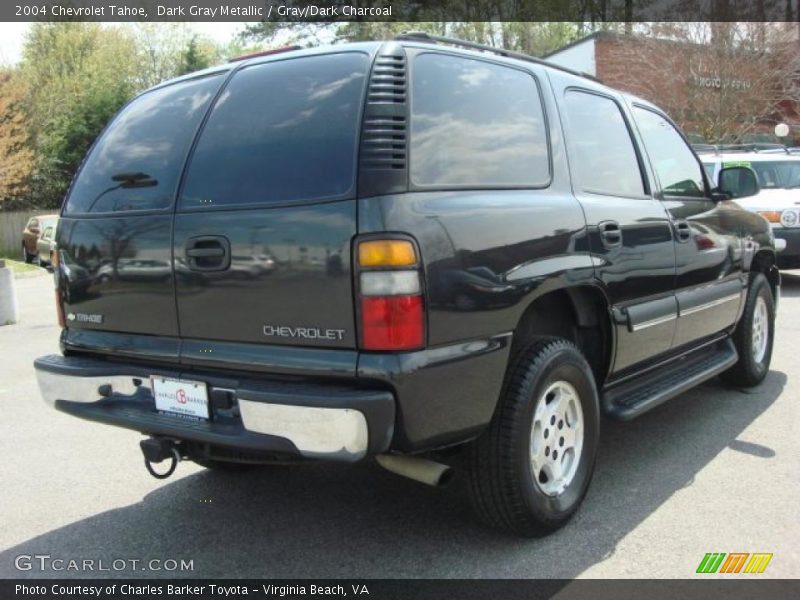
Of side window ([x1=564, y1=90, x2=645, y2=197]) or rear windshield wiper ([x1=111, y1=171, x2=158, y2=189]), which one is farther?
side window ([x1=564, y1=90, x2=645, y2=197])

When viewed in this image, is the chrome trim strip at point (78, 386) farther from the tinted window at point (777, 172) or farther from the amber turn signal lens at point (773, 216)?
the tinted window at point (777, 172)

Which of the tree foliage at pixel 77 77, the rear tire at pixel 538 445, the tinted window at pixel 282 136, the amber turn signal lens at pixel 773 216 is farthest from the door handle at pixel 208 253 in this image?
the tree foliage at pixel 77 77

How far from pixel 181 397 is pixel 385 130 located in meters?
1.30

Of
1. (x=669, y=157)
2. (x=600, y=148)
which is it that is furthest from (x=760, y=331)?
(x=600, y=148)

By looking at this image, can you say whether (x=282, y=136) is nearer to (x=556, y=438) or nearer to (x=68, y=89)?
(x=556, y=438)

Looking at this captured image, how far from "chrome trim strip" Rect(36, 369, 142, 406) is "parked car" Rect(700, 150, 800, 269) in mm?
7621

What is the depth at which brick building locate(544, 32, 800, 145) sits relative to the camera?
23.7 m

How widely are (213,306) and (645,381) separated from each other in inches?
96.9

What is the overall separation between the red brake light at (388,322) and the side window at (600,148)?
4.56 ft

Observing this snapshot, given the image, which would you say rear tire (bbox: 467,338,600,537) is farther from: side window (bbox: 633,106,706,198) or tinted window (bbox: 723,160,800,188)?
tinted window (bbox: 723,160,800,188)

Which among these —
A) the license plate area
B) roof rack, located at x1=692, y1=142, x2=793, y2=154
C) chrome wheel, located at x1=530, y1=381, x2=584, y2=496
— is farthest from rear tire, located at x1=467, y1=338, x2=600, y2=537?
roof rack, located at x1=692, y1=142, x2=793, y2=154

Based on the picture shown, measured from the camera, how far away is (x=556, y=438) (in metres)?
3.35

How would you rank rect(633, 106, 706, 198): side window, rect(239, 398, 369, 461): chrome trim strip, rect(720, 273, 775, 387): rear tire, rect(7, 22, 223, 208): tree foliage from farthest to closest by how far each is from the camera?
rect(7, 22, 223, 208): tree foliage
rect(720, 273, 775, 387): rear tire
rect(633, 106, 706, 198): side window
rect(239, 398, 369, 461): chrome trim strip

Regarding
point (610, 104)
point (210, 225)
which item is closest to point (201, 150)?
point (210, 225)
